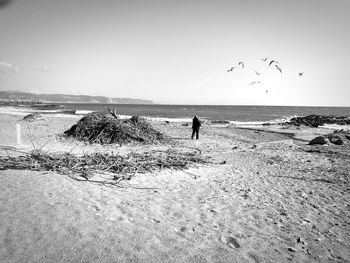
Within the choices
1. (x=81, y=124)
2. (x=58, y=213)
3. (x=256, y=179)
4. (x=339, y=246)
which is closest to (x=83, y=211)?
(x=58, y=213)

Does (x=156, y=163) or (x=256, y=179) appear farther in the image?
(x=156, y=163)

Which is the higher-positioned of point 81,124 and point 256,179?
point 81,124

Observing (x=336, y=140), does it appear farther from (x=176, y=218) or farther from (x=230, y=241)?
Answer: (x=176, y=218)

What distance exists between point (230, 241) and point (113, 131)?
30.2 feet

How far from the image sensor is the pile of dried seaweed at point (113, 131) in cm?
1141

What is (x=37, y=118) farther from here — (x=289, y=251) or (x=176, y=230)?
(x=289, y=251)

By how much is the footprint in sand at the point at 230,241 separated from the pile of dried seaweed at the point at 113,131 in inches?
326

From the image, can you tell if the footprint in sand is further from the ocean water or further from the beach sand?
the ocean water

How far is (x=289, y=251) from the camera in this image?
11.1 feet

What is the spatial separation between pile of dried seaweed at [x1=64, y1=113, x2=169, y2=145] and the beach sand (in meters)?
4.99

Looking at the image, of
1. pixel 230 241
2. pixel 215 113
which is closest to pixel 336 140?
pixel 230 241

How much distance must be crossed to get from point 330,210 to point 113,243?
178 inches

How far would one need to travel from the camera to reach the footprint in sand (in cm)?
345

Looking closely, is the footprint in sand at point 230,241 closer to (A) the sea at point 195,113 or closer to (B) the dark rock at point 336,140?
(B) the dark rock at point 336,140
